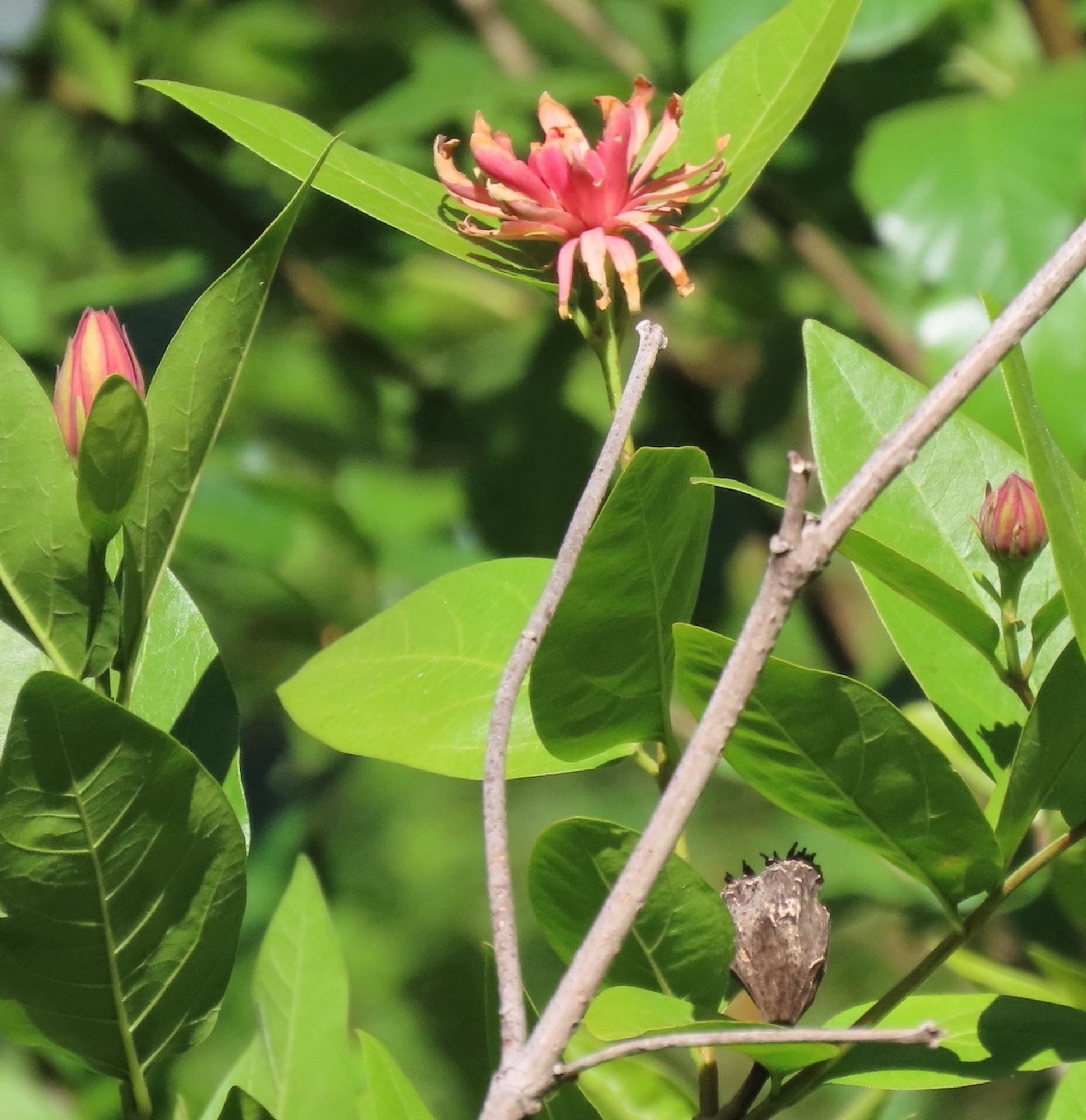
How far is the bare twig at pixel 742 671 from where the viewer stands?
1.50 feet

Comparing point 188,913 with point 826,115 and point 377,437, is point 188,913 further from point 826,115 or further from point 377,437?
point 826,115

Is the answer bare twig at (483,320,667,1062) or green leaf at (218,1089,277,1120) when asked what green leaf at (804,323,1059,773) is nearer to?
bare twig at (483,320,667,1062)

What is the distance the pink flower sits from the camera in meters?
0.64

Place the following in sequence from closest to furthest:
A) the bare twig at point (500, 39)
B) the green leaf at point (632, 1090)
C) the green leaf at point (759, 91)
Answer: the green leaf at point (759, 91)
the green leaf at point (632, 1090)
the bare twig at point (500, 39)

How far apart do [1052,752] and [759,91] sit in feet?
1.15

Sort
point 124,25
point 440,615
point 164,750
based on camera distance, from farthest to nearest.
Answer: point 124,25 < point 440,615 < point 164,750

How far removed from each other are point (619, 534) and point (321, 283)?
1.32 metres

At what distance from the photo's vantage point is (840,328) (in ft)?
5.44

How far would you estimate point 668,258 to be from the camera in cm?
64

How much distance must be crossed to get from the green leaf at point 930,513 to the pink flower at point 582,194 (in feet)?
0.28

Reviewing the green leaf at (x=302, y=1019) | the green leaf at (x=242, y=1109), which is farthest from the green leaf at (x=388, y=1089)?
the green leaf at (x=302, y=1019)

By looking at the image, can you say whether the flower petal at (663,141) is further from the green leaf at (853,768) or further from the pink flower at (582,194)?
the green leaf at (853,768)

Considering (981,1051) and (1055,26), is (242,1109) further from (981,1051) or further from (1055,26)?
(1055,26)

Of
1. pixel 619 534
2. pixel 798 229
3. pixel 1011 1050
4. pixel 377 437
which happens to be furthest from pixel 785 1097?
pixel 377 437
